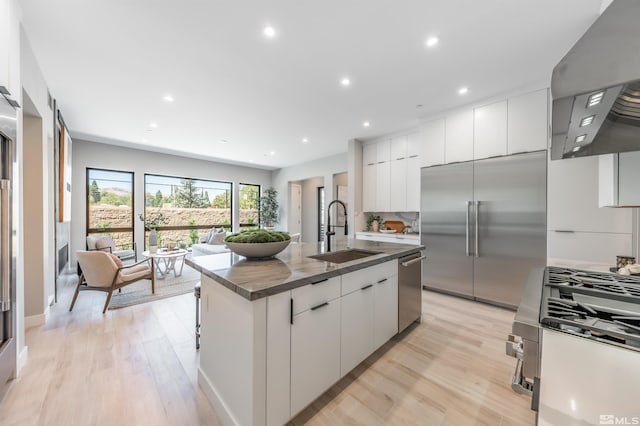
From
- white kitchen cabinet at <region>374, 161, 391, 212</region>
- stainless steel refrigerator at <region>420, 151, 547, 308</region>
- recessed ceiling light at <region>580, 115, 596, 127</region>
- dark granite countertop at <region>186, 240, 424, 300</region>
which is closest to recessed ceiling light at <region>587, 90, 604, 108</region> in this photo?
recessed ceiling light at <region>580, 115, 596, 127</region>

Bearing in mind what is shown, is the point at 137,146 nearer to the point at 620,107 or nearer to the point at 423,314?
the point at 423,314

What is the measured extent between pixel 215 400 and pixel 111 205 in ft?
19.8

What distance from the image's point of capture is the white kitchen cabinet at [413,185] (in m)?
4.34

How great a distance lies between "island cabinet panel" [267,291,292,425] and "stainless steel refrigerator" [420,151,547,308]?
10.2 feet

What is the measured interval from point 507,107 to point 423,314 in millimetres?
2865

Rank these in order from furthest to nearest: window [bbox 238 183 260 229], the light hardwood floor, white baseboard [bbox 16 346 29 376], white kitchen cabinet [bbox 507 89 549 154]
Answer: window [bbox 238 183 260 229]
white kitchen cabinet [bbox 507 89 549 154]
white baseboard [bbox 16 346 29 376]
the light hardwood floor

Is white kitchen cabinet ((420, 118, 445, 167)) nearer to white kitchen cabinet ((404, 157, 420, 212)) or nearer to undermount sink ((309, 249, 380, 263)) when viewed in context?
white kitchen cabinet ((404, 157, 420, 212))

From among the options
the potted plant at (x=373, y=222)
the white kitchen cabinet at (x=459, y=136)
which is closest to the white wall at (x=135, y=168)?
the potted plant at (x=373, y=222)

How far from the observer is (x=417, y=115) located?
3.88 m

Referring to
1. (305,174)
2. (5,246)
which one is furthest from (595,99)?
(305,174)

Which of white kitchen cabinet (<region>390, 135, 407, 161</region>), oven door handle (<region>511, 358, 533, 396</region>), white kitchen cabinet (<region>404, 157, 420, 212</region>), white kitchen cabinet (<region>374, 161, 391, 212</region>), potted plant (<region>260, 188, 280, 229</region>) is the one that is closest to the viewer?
oven door handle (<region>511, 358, 533, 396</region>)

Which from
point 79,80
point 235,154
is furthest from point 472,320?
point 235,154

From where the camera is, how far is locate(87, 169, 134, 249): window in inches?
213

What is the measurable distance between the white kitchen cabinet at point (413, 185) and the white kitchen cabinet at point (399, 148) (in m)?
0.18
